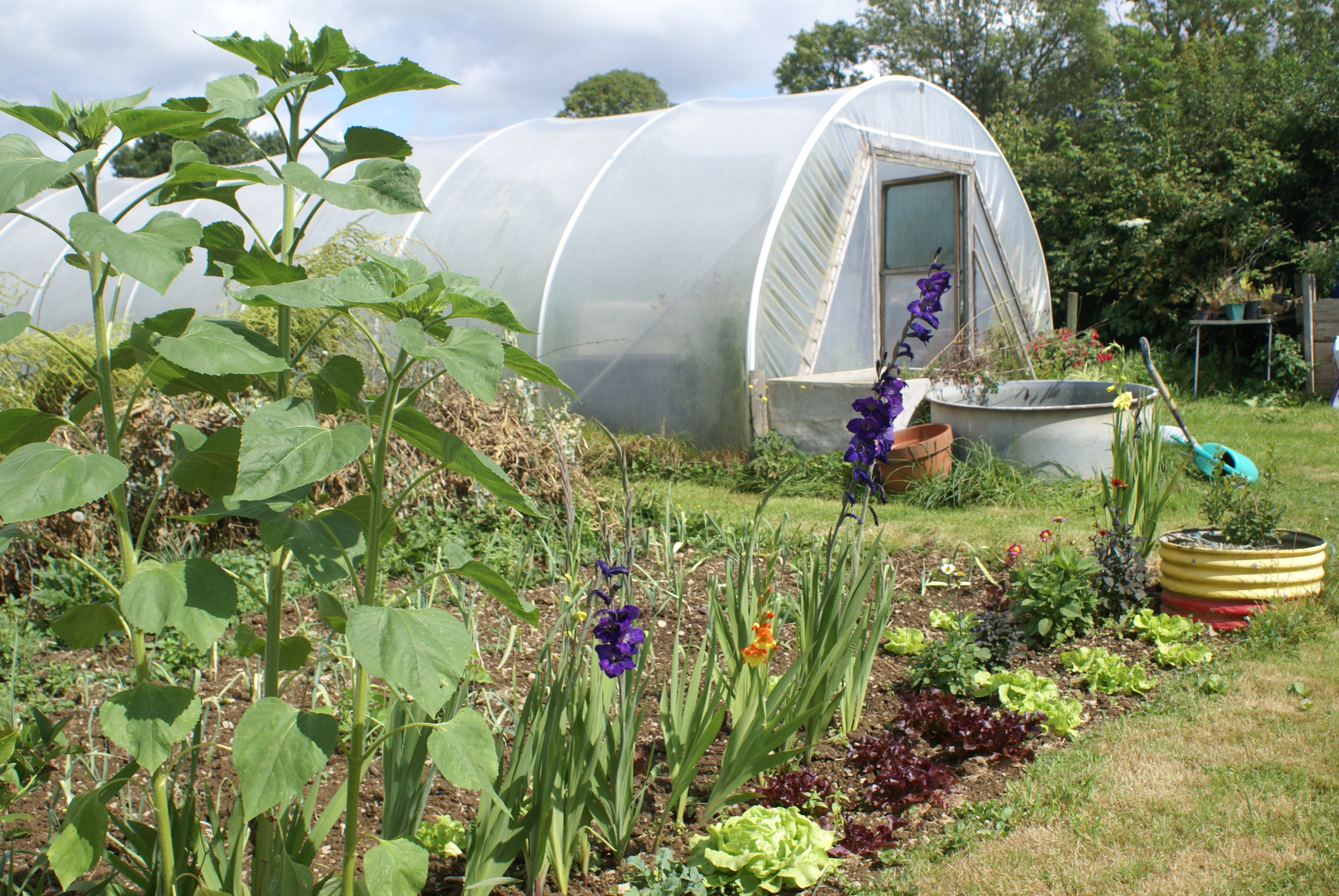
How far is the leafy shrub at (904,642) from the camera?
143 inches

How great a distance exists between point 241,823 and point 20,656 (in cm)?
223

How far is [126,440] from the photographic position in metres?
4.79

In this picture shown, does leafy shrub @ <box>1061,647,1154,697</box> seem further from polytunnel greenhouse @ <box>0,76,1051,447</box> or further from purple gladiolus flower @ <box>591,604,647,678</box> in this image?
polytunnel greenhouse @ <box>0,76,1051,447</box>

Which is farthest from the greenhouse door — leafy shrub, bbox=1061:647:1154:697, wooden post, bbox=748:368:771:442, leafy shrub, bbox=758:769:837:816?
leafy shrub, bbox=758:769:837:816

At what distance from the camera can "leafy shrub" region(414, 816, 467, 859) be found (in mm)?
2170

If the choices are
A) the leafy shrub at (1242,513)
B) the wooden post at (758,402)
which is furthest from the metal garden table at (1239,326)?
the leafy shrub at (1242,513)

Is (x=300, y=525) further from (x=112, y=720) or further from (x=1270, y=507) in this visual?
(x=1270, y=507)

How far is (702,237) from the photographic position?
7465 millimetres

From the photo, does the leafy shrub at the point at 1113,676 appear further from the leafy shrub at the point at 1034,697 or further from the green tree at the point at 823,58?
the green tree at the point at 823,58

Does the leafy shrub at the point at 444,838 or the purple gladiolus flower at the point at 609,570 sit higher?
the purple gladiolus flower at the point at 609,570

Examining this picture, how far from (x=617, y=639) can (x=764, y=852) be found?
24.1 inches

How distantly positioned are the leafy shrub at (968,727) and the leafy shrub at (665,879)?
103cm

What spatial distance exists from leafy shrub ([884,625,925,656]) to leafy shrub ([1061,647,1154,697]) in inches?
22.5

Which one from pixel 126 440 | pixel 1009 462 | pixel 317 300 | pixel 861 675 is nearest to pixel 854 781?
pixel 861 675
